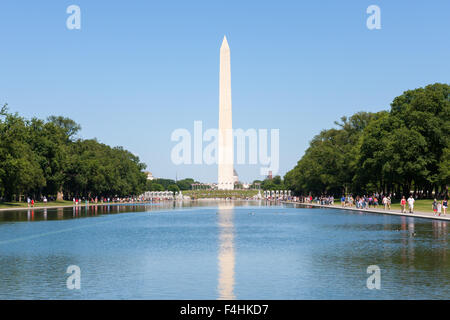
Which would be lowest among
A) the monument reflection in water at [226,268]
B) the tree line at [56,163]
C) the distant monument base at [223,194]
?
the distant monument base at [223,194]

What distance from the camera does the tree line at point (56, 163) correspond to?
7362 cm

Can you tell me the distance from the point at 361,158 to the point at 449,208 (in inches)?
924

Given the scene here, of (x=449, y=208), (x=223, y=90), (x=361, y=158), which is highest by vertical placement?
(x=223, y=90)

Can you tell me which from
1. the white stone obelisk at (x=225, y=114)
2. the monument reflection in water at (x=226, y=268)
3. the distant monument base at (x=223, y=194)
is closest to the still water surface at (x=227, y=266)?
the monument reflection in water at (x=226, y=268)

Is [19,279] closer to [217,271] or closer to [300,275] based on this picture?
[217,271]

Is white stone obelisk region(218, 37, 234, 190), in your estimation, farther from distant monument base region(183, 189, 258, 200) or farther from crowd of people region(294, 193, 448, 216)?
distant monument base region(183, 189, 258, 200)

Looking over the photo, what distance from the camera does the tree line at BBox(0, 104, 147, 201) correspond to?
2899 inches

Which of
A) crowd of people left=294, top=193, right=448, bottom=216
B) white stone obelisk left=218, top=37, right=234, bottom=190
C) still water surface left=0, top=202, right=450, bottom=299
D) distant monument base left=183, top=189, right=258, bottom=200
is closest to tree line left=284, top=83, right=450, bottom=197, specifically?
crowd of people left=294, top=193, right=448, bottom=216

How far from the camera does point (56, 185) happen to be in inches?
3794

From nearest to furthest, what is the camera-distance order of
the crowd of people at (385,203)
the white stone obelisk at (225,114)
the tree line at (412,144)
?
1. the crowd of people at (385,203)
2. the tree line at (412,144)
3. the white stone obelisk at (225,114)

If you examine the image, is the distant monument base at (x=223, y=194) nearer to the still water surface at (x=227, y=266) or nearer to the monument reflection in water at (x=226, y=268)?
the still water surface at (x=227, y=266)

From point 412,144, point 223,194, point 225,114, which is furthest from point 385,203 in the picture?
point 223,194
